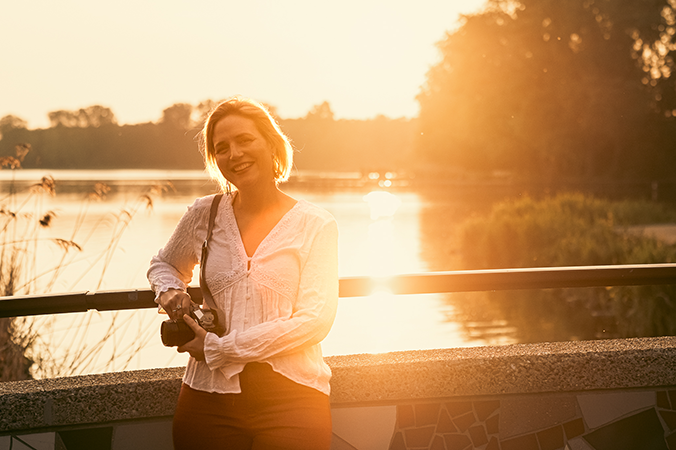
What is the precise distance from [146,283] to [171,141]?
47.8 m

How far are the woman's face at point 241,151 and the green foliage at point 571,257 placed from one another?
798 cm

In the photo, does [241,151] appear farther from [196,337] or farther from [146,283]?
[146,283]

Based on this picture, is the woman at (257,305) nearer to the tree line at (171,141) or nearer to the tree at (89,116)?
the tree line at (171,141)

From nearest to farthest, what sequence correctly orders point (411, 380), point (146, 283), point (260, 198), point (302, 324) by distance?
point (302, 324) < point (260, 198) < point (411, 380) < point (146, 283)

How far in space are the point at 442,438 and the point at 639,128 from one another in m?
41.1

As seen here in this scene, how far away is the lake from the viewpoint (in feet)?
17.0

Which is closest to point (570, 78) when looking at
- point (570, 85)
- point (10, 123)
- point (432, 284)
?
point (570, 85)

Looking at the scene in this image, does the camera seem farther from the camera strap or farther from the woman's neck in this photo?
the woman's neck

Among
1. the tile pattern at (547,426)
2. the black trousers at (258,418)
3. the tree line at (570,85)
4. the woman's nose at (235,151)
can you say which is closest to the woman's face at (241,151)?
the woman's nose at (235,151)

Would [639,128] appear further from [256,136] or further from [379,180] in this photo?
[379,180]

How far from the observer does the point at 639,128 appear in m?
39.7

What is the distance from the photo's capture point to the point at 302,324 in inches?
86.0

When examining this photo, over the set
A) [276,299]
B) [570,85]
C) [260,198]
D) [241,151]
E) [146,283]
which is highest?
[570,85]

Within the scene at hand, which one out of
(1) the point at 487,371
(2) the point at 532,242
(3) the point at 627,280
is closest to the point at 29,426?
(1) the point at 487,371
